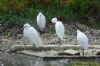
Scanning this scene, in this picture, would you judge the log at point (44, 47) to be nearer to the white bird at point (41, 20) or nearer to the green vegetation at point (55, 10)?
the white bird at point (41, 20)

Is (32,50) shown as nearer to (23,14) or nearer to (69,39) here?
(69,39)

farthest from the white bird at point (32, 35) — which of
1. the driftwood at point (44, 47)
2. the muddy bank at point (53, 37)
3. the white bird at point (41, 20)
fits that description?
the white bird at point (41, 20)

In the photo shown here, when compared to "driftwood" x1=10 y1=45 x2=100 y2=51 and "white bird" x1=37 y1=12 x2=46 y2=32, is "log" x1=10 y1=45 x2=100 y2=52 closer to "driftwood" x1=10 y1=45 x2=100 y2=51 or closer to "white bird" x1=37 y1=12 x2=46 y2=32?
"driftwood" x1=10 y1=45 x2=100 y2=51

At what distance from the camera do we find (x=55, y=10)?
79.4ft

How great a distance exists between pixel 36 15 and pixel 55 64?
8.32 m

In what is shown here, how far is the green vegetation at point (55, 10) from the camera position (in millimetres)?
23266

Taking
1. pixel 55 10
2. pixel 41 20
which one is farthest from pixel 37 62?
pixel 55 10

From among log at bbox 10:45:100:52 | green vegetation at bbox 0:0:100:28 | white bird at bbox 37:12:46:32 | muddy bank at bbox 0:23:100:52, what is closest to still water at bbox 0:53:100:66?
log at bbox 10:45:100:52

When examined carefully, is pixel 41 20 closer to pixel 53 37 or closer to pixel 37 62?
pixel 53 37

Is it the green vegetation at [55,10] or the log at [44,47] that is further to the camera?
the green vegetation at [55,10]

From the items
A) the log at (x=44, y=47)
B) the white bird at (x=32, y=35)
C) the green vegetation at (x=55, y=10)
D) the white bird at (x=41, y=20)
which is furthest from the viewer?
the green vegetation at (x=55, y=10)

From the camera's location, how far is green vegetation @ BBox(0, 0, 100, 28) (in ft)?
76.3

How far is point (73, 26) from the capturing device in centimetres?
2302

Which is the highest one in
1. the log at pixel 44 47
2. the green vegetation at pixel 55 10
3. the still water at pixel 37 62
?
the green vegetation at pixel 55 10
